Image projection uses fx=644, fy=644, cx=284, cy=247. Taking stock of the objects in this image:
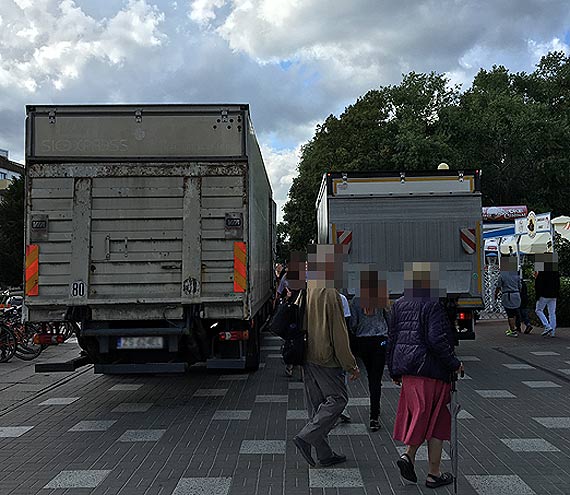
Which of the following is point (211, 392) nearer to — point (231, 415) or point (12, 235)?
point (231, 415)

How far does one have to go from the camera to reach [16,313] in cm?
1350

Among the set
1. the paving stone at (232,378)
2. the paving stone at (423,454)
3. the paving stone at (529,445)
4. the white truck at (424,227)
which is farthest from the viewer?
the white truck at (424,227)

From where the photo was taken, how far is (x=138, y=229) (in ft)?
25.1

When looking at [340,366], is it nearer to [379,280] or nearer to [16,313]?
[379,280]

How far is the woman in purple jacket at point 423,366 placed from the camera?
186 inches

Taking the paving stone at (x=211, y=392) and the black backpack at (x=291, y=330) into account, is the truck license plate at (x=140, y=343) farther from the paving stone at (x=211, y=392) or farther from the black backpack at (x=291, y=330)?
the black backpack at (x=291, y=330)

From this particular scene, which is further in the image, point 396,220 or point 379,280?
point 396,220

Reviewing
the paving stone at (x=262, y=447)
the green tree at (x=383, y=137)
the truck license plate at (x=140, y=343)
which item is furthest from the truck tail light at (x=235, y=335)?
the green tree at (x=383, y=137)

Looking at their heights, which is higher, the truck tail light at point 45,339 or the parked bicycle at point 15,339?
the truck tail light at point 45,339

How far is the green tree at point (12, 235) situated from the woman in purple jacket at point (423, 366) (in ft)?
139

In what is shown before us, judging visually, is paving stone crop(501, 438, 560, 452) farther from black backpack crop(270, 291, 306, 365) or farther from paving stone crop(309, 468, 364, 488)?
black backpack crop(270, 291, 306, 365)

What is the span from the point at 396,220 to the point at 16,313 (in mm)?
8147

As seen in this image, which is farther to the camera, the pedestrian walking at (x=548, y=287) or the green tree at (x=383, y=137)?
the green tree at (x=383, y=137)

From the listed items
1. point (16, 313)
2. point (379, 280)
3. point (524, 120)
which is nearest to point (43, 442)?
point (379, 280)
